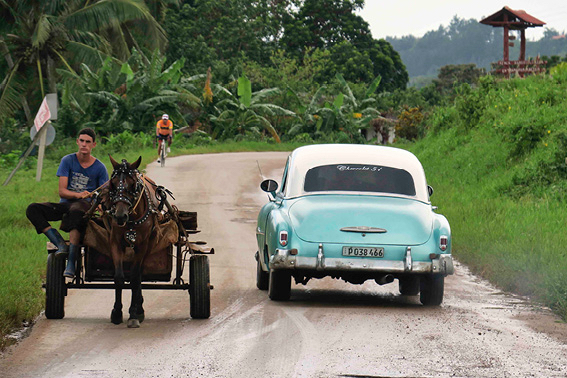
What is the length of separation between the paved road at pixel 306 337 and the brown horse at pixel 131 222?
41 centimetres

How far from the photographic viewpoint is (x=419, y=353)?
809 cm

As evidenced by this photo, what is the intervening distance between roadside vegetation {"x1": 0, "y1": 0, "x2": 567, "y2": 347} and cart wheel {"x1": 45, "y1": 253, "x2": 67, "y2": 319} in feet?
1.07

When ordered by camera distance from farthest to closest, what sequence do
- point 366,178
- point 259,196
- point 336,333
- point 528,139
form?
point 259,196 → point 528,139 → point 366,178 → point 336,333

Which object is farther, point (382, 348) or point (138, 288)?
point (138, 288)

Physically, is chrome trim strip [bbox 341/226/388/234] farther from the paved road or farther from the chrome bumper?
the paved road

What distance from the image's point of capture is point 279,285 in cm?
1105

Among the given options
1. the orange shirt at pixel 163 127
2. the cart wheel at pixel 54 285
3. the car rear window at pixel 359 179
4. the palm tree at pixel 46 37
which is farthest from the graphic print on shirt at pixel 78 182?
the palm tree at pixel 46 37

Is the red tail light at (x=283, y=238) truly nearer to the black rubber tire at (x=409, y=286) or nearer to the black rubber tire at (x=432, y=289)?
the black rubber tire at (x=432, y=289)

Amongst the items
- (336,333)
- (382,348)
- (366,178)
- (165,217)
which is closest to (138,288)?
(165,217)

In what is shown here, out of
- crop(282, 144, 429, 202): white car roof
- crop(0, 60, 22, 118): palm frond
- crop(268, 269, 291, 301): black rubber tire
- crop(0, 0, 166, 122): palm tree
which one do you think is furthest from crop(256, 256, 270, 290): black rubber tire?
crop(0, 0, 166, 122): palm tree

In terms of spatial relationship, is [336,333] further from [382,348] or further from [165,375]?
[165,375]

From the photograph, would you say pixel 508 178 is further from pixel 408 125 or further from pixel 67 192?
pixel 408 125

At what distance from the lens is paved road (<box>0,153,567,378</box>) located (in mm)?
7473

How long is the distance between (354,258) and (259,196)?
16184 millimetres
